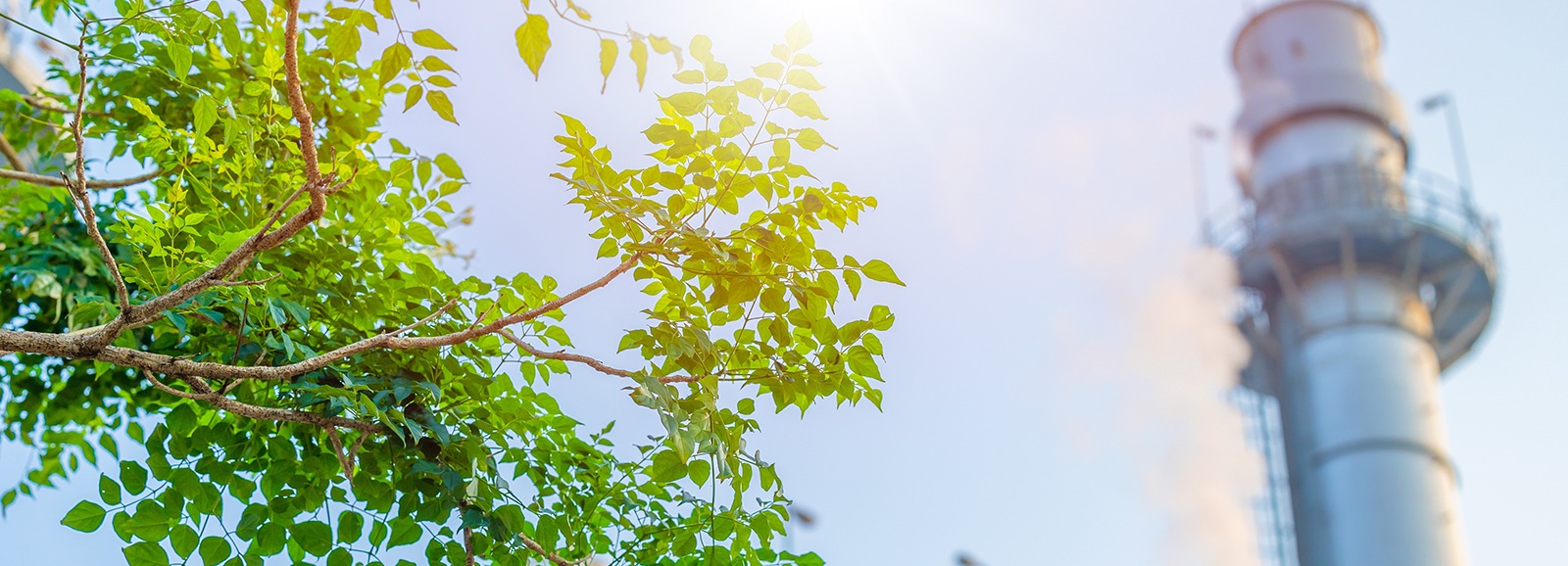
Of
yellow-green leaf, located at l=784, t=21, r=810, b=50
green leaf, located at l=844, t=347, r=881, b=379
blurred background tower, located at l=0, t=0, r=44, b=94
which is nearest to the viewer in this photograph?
yellow-green leaf, located at l=784, t=21, r=810, b=50

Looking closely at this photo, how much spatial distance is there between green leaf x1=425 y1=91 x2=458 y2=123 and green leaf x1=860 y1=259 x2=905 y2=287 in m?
1.13

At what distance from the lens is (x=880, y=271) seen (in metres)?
3.19

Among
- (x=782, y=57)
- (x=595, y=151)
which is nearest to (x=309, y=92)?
(x=595, y=151)

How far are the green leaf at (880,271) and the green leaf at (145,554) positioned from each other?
81.3 inches

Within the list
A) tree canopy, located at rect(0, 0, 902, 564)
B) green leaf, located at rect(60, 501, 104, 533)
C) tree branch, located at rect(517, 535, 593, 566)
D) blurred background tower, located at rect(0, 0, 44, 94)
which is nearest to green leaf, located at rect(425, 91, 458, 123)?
tree canopy, located at rect(0, 0, 902, 564)

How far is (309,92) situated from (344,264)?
1.09 m

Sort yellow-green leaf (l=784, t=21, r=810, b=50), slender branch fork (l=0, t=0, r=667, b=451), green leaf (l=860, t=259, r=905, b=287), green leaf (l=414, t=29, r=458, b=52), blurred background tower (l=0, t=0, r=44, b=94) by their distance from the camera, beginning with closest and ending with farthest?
green leaf (l=414, t=29, r=458, b=52)
slender branch fork (l=0, t=0, r=667, b=451)
yellow-green leaf (l=784, t=21, r=810, b=50)
green leaf (l=860, t=259, r=905, b=287)
blurred background tower (l=0, t=0, r=44, b=94)

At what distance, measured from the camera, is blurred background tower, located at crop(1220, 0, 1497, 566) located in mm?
18859

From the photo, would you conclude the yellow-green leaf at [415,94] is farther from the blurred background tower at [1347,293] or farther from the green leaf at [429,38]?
the blurred background tower at [1347,293]

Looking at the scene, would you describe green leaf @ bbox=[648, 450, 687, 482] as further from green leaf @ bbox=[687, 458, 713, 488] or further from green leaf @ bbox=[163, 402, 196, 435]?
green leaf @ bbox=[163, 402, 196, 435]

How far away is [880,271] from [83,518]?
229 cm

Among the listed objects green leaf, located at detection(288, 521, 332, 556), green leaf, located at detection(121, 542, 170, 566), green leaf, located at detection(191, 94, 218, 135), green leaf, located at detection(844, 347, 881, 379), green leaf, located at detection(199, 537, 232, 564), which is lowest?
green leaf, located at detection(121, 542, 170, 566)

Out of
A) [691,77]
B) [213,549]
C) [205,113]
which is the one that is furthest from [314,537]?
[691,77]

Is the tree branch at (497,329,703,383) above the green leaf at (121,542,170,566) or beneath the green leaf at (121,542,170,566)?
above
